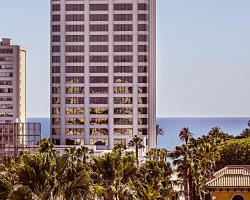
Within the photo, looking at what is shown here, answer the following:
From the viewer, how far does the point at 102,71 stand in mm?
173375

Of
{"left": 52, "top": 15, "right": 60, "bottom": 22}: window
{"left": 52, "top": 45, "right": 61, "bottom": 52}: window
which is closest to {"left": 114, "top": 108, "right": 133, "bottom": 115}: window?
{"left": 52, "top": 45, "right": 61, "bottom": 52}: window

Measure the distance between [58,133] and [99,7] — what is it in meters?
30.5

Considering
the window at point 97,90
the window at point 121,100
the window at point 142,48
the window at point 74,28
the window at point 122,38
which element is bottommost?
the window at point 121,100

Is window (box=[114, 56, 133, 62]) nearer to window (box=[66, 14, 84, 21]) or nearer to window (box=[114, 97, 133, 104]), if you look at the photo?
window (box=[114, 97, 133, 104])

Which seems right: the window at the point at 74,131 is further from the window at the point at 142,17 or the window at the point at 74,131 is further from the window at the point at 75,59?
the window at the point at 142,17

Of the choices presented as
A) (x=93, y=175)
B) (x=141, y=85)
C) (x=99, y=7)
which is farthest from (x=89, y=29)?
(x=93, y=175)

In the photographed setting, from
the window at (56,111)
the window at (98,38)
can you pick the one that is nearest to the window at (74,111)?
the window at (56,111)

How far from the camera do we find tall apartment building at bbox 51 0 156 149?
561 feet

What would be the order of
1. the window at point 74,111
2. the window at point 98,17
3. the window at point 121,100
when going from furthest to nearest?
1. the window at point 98,17
2. the window at point 74,111
3. the window at point 121,100

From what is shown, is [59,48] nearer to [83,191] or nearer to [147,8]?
[147,8]

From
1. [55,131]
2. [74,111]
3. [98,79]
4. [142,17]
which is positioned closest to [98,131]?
[74,111]

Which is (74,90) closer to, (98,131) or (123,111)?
(98,131)

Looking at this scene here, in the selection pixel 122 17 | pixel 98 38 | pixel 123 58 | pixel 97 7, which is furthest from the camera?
pixel 97 7

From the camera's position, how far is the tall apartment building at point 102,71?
171 metres
